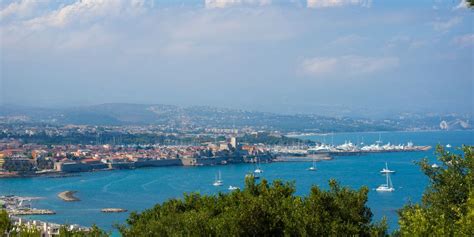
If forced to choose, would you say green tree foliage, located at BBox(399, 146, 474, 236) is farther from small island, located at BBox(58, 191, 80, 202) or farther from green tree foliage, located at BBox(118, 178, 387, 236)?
small island, located at BBox(58, 191, 80, 202)

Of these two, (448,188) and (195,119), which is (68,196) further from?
(195,119)

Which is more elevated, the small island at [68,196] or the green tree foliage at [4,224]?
the green tree foliage at [4,224]

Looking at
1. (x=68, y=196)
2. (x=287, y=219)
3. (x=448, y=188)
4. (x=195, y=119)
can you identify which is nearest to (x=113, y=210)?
(x=68, y=196)

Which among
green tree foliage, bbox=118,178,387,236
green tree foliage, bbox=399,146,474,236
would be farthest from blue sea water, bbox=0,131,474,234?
green tree foliage, bbox=399,146,474,236

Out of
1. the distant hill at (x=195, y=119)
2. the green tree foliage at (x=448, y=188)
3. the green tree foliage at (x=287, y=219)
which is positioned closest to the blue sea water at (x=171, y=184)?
the green tree foliage at (x=287, y=219)

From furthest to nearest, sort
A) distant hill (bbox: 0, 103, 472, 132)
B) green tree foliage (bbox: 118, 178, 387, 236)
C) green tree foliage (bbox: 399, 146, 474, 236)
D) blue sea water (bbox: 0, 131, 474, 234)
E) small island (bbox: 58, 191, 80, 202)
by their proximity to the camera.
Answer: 1. distant hill (bbox: 0, 103, 472, 132)
2. small island (bbox: 58, 191, 80, 202)
3. blue sea water (bbox: 0, 131, 474, 234)
4. green tree foliage (bbox: 118, 178, 387, 236)
5. green tree foliage (bbox: 399, 146, 474, 236)

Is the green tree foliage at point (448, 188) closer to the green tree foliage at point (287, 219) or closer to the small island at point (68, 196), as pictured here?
the green tree foliage at point (287, 219)
